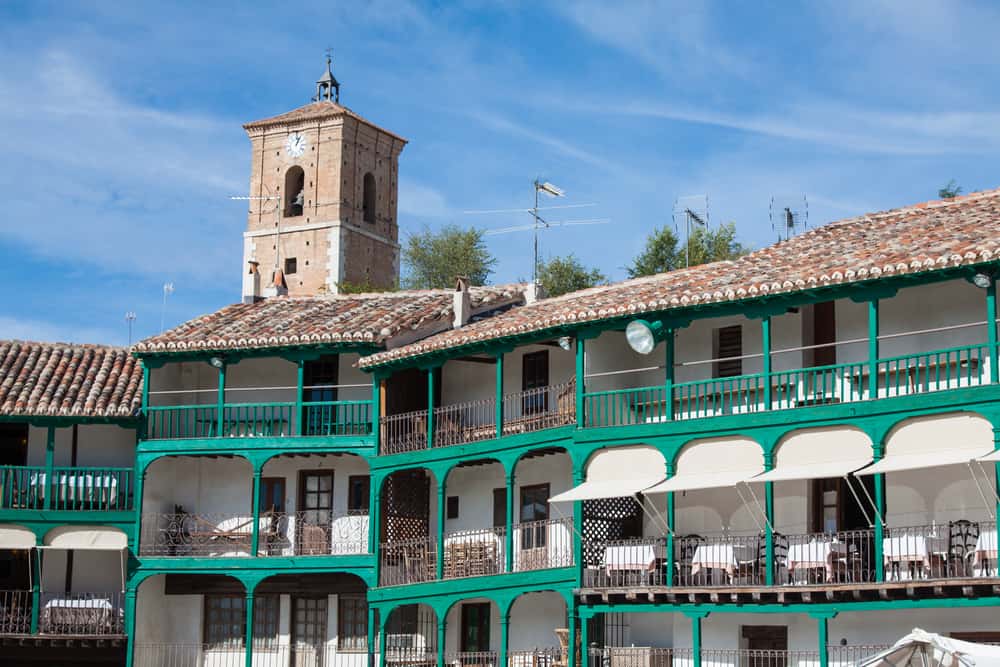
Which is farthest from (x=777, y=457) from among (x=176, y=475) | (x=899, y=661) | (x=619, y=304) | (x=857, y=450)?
(x=176, y=475)

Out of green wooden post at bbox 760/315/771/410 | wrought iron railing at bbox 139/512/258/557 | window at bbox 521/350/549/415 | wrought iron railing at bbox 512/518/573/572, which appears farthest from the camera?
wrought iron railing at bbox 139/512/258/557

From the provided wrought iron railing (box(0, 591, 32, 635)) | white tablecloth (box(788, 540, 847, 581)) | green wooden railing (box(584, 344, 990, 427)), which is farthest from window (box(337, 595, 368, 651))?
white tablecloth (box(788, 540, 847, 581))

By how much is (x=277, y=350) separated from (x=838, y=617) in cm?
1414

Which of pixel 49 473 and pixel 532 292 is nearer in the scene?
pixel 49 473

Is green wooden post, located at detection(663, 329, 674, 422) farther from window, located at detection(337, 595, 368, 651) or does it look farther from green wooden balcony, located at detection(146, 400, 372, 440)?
window, located at detection(337, 595, 368, 651)

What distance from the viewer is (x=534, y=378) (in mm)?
37250

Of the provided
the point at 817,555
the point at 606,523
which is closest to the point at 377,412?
the point at 606,523

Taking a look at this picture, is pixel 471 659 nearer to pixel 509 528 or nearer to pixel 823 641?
pixel 509 528

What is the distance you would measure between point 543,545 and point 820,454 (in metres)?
6.89

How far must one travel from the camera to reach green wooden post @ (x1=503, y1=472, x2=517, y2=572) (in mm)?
34688

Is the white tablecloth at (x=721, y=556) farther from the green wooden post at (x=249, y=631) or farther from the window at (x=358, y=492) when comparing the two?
the green wooden post at (x=249, y=631)

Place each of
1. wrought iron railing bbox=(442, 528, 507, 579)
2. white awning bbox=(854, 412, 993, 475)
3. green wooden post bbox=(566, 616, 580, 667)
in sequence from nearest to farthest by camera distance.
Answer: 1. white awning bbox=(854, 412, 993, 475)
2. green wooden post bbox=(566, 616, 580, 667)
3. wrought iron railing bbox=(442, 528, 507, 579)

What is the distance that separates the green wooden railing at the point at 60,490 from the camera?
39.7 m

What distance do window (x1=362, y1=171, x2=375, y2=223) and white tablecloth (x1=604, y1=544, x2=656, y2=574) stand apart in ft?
155
